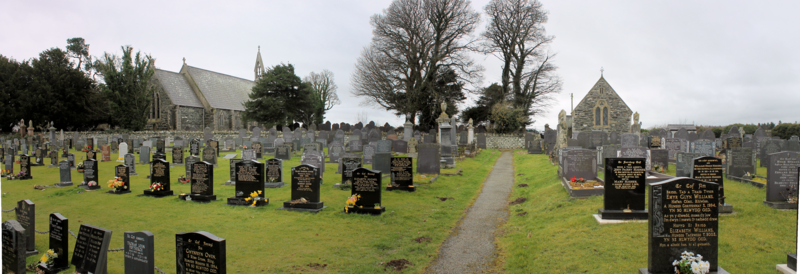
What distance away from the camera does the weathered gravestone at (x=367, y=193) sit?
8.73m

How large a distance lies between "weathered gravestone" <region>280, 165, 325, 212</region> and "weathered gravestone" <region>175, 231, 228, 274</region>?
4.46 metres

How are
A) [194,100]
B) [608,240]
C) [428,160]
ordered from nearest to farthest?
[608,240] < [428,160] < [194,100]

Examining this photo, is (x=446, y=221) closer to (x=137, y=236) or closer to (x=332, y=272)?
(x=332, y=272)

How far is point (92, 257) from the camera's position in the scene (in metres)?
4.71

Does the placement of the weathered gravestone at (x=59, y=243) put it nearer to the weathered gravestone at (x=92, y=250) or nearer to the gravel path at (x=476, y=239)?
the weathered gravestone at (x=92, y=250)

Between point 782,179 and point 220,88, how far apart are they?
5125cm

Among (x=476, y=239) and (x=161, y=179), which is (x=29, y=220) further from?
(x=476, y=239)

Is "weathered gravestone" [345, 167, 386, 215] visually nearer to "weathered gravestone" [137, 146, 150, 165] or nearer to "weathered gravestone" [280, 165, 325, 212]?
"weathered gravestone" [280, 165, 325, 212]

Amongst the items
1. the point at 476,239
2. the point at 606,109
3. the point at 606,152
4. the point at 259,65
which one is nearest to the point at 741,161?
the point at 606,152

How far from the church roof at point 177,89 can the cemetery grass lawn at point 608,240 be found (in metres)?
42.0

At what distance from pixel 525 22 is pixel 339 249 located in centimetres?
3807

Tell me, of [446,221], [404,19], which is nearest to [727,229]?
[446,221]

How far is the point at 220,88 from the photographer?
48969 millimetres

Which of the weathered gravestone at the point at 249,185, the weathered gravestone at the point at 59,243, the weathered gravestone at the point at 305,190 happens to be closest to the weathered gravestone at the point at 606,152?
the weathered gravestone at the point at 305,190
